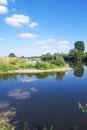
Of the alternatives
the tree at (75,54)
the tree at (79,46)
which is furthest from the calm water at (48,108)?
the tree at (79,46)

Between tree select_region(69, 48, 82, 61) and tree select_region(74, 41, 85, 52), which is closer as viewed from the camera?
tree select_region(69, 48, 82, 61)

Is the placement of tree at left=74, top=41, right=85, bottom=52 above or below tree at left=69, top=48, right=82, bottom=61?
above

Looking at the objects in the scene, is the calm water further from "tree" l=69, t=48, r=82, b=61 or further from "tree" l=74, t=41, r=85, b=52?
"tree" l=74, t=41, r=85, b=52

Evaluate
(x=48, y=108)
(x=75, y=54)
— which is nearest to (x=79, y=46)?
(x=75, y=54)

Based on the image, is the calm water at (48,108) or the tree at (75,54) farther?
the tree at (75,54)

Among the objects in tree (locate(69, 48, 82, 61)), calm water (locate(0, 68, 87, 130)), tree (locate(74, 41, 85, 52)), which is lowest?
calm water (locate(0, 68, 87, 130))

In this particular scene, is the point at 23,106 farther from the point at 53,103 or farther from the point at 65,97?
the point at 65,97

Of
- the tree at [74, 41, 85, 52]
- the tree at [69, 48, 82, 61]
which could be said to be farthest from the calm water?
the tree at [74, 41, 85, 52]

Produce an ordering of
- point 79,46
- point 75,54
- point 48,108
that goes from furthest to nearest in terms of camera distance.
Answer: point 79,46
point 75,54
point 48,108

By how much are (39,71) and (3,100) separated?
30570 mm

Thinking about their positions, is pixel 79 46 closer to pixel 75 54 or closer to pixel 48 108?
pixel 75 54

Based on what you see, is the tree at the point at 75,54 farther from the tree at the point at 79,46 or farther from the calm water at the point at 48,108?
the calm water at the point at 48,108

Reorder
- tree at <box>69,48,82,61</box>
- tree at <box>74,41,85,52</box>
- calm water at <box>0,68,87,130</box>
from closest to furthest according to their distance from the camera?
calm water at <box>0,68,87,130</box>, tree at <box>69,48,82,61</box>, tree at <box>74,41,85,52</box>

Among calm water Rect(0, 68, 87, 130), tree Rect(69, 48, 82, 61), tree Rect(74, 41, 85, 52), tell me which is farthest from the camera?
tree Rect(74, 41, 85, 52)
